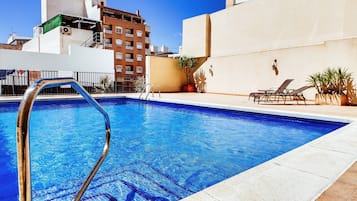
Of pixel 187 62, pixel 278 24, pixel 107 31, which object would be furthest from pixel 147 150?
pixel 107 31

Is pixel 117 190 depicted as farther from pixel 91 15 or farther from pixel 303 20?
pixel 91 15

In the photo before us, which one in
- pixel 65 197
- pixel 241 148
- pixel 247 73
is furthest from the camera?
pixel 247 73

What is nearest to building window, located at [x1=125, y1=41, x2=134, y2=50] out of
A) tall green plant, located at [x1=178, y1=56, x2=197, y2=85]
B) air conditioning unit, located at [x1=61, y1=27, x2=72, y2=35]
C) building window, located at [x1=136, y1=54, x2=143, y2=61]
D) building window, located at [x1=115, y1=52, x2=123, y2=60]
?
building window, located at [x1=136, y1=54, x2=143, y2=61]

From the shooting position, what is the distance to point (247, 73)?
43.5 feet

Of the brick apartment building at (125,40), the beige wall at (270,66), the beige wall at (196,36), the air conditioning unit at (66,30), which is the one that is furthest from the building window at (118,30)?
the beige wall at (270,66)

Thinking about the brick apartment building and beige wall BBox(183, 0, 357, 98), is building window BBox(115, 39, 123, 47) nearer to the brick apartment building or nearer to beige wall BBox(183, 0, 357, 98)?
the brick apartment building

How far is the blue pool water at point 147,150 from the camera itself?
296 cm

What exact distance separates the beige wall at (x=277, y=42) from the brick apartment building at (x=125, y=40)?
21.0 metres

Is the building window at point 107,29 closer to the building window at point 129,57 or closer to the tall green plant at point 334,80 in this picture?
the building window at point 129,57

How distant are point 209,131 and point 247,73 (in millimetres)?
8123

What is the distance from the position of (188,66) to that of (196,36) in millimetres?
2128

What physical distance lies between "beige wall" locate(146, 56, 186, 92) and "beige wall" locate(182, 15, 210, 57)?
1478mm

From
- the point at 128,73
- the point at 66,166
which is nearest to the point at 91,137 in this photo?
the point at 66,166

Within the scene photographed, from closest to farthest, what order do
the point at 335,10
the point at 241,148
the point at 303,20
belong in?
the point at 241,148 < the point at 335,10 < the point at 303,20
